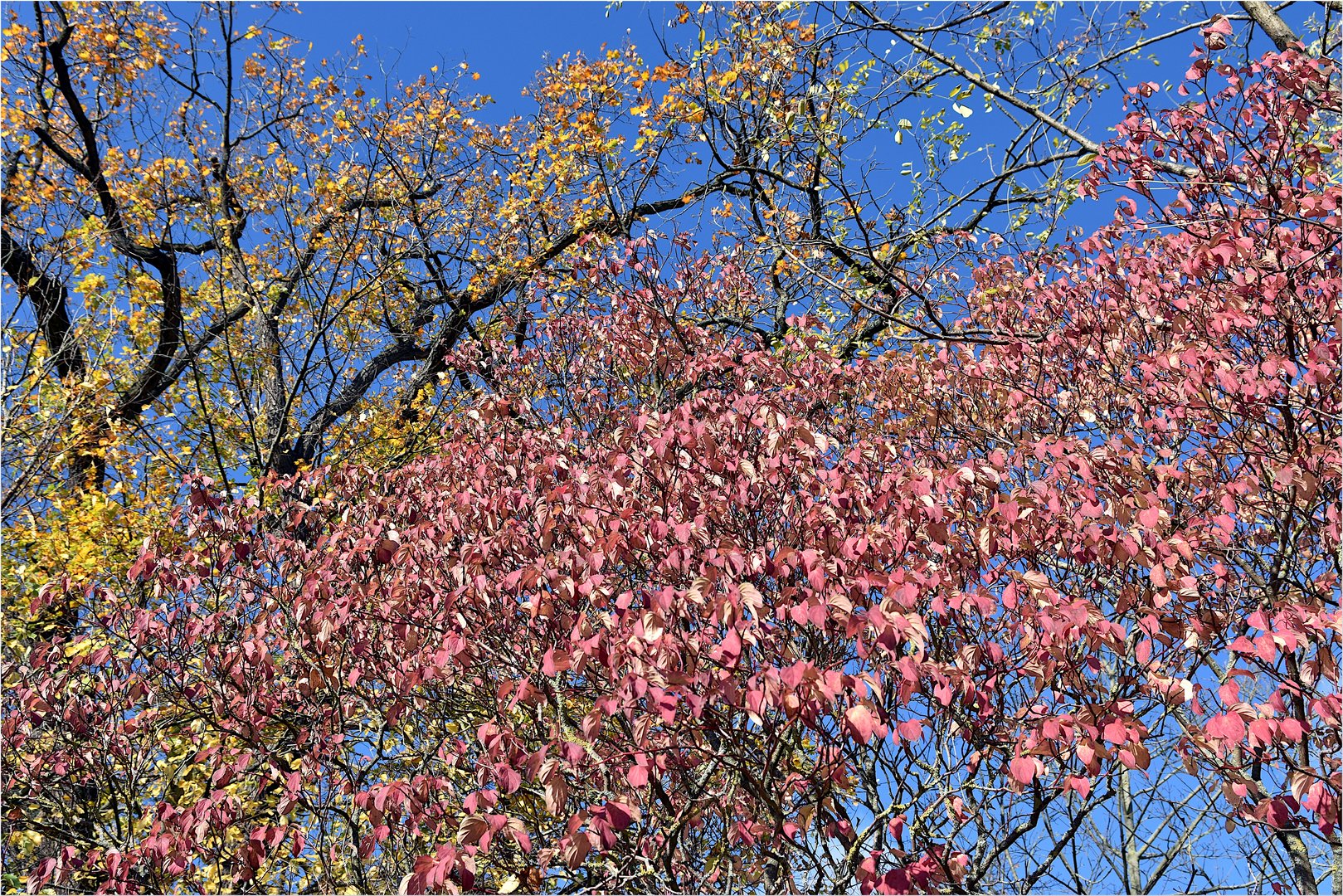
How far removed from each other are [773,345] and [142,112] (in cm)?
969

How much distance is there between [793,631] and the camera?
450cm

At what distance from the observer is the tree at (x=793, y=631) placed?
12.0 feet

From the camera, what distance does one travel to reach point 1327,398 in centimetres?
484

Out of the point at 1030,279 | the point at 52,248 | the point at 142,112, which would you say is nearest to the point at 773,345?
the point at 1030,279

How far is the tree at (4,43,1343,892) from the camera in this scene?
12.0 ft

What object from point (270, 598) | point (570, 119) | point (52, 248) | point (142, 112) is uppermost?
point (570, 119)

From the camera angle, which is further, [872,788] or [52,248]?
[52,248]

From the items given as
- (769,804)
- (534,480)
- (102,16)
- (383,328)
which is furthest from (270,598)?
(102,16)

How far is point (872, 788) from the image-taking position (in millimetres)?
4445

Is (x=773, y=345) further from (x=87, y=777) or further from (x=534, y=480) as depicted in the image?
(x=87, y=777)

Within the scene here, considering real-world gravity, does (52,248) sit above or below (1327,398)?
above

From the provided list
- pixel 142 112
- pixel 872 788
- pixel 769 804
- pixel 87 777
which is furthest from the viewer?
pixel 142 112

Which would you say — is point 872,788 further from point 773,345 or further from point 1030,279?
point 773,345

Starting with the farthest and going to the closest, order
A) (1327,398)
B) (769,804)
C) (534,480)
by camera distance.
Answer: (534,480), (1327,398), (769,804)
